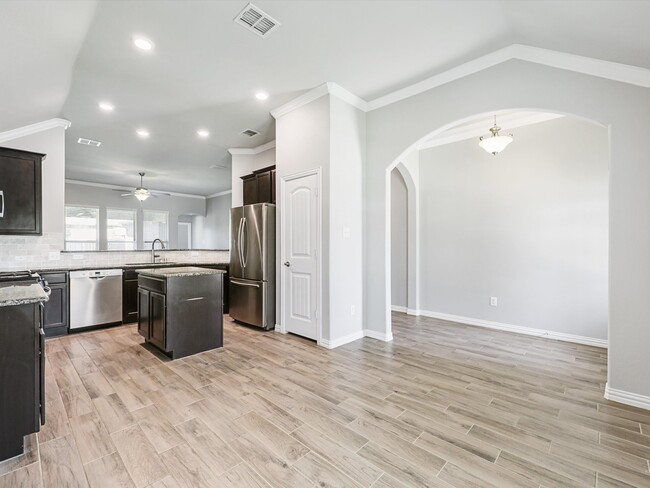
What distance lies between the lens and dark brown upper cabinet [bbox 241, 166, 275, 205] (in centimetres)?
502

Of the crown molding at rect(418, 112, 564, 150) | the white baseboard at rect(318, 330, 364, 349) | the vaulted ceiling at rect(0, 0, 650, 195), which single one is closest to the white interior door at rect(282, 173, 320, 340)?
the white baseboard at rect(318, 330, 364, 349)

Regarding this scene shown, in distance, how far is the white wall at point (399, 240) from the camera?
18.5 ft

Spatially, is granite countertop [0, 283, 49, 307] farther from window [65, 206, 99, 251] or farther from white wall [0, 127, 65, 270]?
window [65, 206, 99, 251]

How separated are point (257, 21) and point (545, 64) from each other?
2623mm

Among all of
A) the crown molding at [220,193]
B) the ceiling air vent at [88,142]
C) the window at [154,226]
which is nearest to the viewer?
the ceiling air vent at [88,142]

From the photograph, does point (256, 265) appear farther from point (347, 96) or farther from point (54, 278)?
point (54, 278)

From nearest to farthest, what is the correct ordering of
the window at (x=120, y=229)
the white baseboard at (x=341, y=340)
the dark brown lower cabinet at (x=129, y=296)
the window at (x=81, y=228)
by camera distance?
1. the white baseboard at (x=341, y=340)
2. the dark brown lower cabinet at (x=129, y=296)
3. the window at (x=81, y=228)
4. the window at (x=120, y=229)

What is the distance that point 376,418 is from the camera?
221cm

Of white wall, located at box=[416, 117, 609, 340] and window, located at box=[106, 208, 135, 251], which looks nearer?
white wall, located at box=[416, 117, 609, 340]

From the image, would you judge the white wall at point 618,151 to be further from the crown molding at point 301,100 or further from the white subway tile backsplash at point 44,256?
the white subway tile backsplash at point 44,256

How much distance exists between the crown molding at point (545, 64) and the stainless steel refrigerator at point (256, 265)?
8.43 ft

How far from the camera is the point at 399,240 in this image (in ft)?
18.7

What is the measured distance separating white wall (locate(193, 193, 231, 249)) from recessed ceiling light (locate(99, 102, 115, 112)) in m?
6.06

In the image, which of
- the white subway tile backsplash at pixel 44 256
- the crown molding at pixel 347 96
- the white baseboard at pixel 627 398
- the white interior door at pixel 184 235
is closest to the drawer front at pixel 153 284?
the white subway tile backsplash at pixel 44 256
